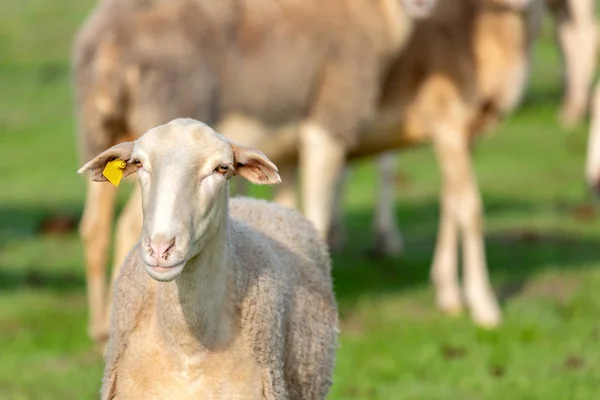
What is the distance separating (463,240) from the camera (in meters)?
9.09

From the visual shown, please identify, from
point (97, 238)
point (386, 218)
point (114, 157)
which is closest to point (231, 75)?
point (97, 238)

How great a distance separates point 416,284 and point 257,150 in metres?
5.97

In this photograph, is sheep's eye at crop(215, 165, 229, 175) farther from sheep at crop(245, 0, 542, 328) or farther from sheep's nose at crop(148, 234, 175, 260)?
sheep at crop(245, 0, 542, 328)

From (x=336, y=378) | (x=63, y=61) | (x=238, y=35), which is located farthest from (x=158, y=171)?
(x=63, y=61)

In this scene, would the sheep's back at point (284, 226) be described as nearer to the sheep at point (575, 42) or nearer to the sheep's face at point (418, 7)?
the sheep's face at point (418, 7)

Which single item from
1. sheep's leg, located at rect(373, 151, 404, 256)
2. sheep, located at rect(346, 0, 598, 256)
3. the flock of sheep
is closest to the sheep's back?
the flock of sheep

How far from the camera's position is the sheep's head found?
12.0ft

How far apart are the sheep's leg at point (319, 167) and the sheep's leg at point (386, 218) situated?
7.40ft

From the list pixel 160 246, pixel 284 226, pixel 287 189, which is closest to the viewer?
pixel 160 246

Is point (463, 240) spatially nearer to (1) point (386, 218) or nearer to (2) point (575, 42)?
(1) point (386, 218)

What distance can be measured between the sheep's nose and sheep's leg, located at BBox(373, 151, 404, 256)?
7209mm

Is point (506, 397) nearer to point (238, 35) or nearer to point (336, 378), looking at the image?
point (336, 378)

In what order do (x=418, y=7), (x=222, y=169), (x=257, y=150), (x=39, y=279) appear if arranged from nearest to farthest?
(x=222, y=169) → (x=257, y=150) → (x=418, y=7) → (x=39, y=279)

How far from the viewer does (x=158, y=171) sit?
3.81 m
